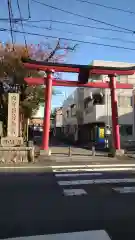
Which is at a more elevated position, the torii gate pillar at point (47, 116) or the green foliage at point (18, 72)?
the green foliage at point (18, 72)

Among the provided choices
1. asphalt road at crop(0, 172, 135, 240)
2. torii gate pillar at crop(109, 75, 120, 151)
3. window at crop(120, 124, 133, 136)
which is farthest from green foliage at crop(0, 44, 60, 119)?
asphalt road at crop(0, 172, 135, 240)

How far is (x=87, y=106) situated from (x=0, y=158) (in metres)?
24.3

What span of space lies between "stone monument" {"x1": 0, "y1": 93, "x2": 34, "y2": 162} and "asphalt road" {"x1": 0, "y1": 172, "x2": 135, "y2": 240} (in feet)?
22.7

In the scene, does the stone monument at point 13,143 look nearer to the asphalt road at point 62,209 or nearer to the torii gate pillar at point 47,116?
the torii gate pillar at point 47,116

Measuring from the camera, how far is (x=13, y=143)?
19141 mm

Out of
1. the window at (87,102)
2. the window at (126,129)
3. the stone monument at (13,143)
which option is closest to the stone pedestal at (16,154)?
the stone monument at (13,143)

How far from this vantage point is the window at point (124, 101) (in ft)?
111

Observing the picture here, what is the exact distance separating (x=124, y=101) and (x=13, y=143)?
18.6 m

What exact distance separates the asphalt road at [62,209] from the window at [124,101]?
79.8ft

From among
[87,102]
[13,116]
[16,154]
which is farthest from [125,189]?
[87,102]

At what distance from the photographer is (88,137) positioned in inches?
1618

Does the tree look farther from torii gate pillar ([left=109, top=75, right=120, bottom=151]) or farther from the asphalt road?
the asphalt road

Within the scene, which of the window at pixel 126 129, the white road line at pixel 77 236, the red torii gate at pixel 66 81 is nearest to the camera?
the white road line at pixel 77 236

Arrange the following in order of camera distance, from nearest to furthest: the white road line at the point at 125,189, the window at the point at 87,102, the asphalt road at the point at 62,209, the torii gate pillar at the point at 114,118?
the asphalt road at the point at 62,209
the white road line at the point at 125,189
the torii gate pillar at the point at 114,118
the window at the point at 87,102
